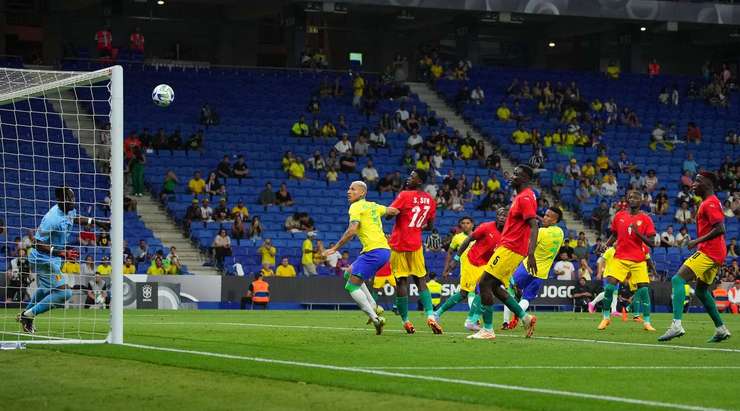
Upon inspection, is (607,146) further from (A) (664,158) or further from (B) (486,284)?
(B) (486,284)

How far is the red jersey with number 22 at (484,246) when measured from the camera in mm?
21156

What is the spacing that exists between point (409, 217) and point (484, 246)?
2562mm

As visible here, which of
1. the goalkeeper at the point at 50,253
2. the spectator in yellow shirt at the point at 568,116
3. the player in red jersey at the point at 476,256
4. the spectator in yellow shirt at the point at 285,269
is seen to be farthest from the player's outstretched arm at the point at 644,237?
the spectator in yellow shirt at the point at 568,116

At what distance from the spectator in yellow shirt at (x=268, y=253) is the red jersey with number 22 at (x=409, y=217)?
1784 cm

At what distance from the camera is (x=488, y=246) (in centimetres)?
2155

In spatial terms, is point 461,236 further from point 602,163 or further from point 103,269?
point 602,163

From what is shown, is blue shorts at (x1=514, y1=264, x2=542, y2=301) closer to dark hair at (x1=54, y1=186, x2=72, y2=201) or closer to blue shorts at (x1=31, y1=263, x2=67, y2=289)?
blue shorts at (x1=31, y1=263, x2=67, y2=289)

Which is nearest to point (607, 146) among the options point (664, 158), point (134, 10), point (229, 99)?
point (664, 158)

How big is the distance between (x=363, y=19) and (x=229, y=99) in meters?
10.9

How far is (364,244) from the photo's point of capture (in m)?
18.8

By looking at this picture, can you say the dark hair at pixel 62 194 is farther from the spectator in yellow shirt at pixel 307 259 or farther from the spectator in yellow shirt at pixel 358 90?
the spectator in yellow shirt at pixel 358 90

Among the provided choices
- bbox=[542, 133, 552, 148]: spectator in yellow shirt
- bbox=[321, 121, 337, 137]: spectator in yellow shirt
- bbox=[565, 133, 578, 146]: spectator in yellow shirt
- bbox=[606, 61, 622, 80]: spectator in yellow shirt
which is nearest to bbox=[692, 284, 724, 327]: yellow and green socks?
bbox=[321, 121, 337, 137]: spectator in yellow shirt

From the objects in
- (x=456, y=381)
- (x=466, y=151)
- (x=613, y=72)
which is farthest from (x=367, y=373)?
(x=613, y=72)

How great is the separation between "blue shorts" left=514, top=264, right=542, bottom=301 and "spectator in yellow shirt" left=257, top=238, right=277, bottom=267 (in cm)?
1555
